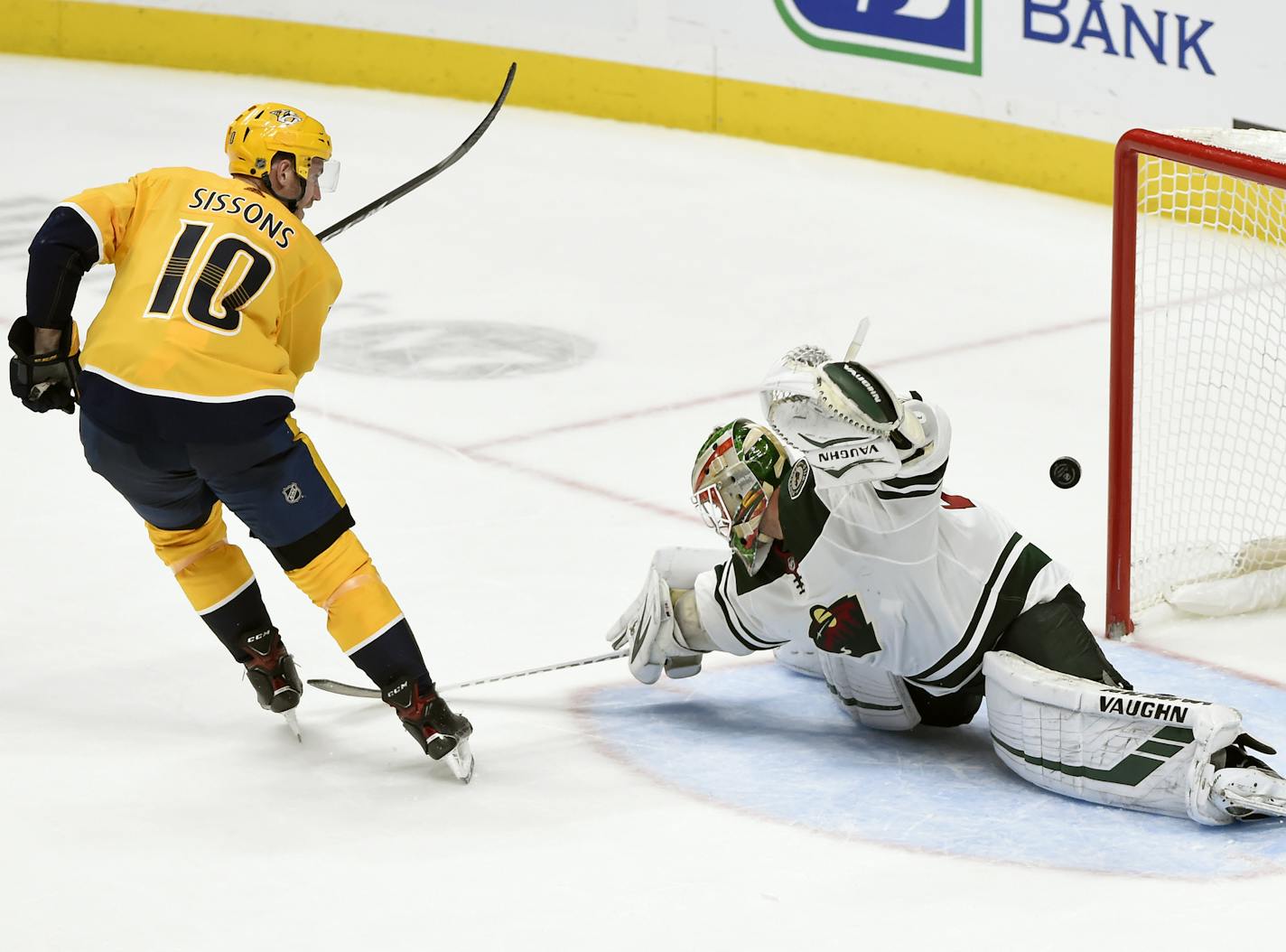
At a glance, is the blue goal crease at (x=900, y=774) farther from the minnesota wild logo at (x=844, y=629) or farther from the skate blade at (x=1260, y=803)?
the minnesota wild logo at (x=844, y=629)

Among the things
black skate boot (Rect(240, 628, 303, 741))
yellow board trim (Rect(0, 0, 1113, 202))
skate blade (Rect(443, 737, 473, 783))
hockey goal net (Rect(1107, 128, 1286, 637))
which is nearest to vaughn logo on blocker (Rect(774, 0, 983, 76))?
yellow board trim (Rect(0, 0, 1113, 202))

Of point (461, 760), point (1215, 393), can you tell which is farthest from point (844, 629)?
point (1215, 393)

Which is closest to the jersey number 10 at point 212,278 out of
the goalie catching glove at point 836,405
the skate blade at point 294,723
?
the skate blade at point 294,723

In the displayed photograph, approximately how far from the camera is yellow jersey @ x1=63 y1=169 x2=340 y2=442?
133 inches

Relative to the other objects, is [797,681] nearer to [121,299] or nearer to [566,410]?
[121,299]

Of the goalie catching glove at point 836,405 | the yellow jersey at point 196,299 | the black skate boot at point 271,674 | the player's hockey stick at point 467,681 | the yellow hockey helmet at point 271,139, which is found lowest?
the player's hockey stick at point 467,681

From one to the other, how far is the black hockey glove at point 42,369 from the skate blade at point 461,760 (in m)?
0.84

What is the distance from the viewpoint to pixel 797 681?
3.96 metres

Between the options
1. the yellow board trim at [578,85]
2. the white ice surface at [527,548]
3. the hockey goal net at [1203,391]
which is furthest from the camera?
the yellow board trim at [578,85]

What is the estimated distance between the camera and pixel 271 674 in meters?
3.72

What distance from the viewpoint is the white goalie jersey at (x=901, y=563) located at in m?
3.34

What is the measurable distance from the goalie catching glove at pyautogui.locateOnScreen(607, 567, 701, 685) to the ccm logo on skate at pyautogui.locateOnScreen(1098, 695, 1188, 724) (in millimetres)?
813

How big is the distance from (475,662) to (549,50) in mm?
5611

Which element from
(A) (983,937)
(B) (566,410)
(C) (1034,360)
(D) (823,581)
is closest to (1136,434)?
(C) (1034,360)
